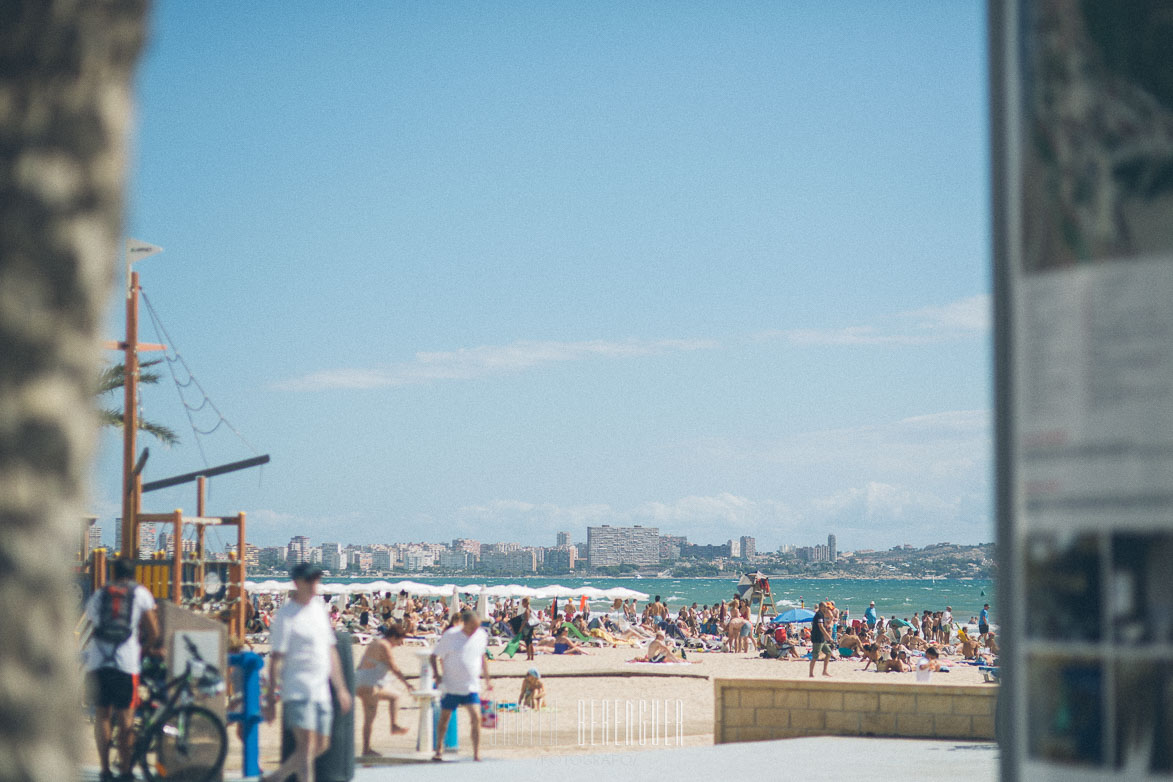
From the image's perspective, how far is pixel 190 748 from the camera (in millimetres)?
9016

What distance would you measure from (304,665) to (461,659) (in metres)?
4.13

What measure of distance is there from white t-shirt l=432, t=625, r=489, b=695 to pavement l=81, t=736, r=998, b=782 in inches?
28.3

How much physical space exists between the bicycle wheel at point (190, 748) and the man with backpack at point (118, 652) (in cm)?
25

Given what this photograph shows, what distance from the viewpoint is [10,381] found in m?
2.02

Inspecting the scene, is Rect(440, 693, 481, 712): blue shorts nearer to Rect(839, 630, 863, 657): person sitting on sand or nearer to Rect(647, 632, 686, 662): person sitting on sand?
Rect(647, 632, 686, 662): person sitting on sand

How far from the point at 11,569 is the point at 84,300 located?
46 centimetres

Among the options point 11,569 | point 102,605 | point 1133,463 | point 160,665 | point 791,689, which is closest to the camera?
point 11,569

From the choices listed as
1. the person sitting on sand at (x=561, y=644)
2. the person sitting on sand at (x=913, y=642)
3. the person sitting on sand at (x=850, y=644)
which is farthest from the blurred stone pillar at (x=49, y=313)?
the person sitting on sand at (x=913, y=642)

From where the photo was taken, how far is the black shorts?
8.82 m

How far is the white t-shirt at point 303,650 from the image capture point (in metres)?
7.93

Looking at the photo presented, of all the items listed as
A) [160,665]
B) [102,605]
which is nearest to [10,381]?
[102,605]

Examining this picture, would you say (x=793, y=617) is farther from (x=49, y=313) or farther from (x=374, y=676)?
(x=49, y=313)

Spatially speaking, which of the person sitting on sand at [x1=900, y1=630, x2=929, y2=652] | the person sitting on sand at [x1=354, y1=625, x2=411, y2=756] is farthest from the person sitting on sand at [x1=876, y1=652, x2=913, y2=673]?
the person sitting on sand at [x1=354, y1=625, x2=411, y2=756]

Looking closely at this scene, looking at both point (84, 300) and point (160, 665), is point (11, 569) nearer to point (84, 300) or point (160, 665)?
point (84, 300)
